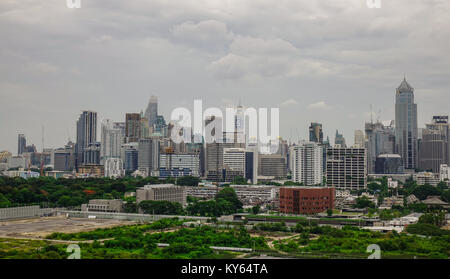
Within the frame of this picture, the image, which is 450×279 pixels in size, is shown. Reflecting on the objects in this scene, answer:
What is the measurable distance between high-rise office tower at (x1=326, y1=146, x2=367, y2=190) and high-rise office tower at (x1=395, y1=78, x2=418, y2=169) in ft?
33.5

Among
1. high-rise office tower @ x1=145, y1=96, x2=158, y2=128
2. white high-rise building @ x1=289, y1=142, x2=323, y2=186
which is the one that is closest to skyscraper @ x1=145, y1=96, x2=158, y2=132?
high-rise office tower @ x1=145, y1=96, x2=158, y2=128

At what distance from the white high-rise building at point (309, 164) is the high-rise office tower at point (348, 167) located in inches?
92.5

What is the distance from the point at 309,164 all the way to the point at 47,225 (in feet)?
50.3

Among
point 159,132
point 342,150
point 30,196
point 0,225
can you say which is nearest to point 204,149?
point 159,132

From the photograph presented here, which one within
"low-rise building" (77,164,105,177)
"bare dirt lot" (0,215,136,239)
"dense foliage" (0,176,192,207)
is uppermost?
"low-rise building" (77,164,105,177)

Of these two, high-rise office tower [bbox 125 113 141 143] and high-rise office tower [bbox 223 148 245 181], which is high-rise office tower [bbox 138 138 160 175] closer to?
high-rise office tower [bbox 125 113 141 143]

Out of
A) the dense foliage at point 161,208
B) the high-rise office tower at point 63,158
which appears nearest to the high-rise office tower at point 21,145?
the high-rise office tower at point 63,158

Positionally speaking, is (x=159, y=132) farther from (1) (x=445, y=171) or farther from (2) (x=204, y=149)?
(1) (x=445, y=171)

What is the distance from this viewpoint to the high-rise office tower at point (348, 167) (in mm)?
20995

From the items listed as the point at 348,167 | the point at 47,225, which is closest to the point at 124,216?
the point at 47,225

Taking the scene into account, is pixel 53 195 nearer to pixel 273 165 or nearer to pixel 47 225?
pixel 47 225

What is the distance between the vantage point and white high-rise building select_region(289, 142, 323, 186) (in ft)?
78.4
